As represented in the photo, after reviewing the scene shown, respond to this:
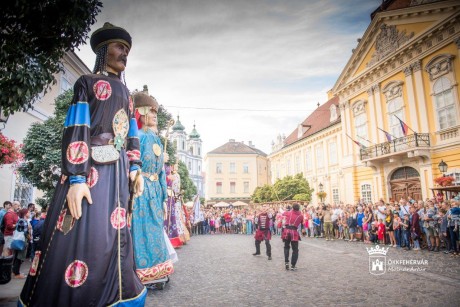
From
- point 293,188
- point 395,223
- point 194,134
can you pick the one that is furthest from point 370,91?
point 194,134

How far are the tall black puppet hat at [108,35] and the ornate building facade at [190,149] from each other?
73439mm

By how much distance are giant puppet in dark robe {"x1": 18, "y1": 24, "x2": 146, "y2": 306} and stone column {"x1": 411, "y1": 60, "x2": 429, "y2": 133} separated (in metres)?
20.8

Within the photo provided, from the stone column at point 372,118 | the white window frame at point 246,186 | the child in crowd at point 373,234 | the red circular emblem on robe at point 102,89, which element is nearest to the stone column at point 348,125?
the stone column at point 372,118

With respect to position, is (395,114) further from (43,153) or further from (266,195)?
(43,153)

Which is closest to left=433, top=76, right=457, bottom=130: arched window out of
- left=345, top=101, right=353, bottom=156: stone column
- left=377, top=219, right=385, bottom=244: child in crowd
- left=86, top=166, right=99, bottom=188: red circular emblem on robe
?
left=345, top=101, right=353, bottom=156: stone column

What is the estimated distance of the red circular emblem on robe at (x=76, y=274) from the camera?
212 centimetres

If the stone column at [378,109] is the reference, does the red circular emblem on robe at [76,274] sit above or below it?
below

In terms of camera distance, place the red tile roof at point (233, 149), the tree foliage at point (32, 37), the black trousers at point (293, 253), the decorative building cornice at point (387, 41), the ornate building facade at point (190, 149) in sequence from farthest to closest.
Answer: the ornate building facade at point (190, 149) < the red tile roof at point (233, 149) < the decorative building cornice at point (387, 41) < the black trousers at point (293, 253) < the tree foliage at point (32, 37)

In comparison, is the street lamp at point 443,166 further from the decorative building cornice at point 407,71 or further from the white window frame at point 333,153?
the white window frame at point 333,153

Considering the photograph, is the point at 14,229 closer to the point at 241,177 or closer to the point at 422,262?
the point at 422,262

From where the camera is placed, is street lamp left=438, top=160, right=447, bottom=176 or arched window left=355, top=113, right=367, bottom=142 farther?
arched window left=355, top=113, right=367, bottom=142

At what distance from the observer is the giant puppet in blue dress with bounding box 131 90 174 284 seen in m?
4.12

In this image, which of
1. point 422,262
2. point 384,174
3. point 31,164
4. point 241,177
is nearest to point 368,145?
point 384,174

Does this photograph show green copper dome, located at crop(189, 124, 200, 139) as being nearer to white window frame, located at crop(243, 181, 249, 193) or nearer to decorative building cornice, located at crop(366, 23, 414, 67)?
white window frame, located at crop(243, 181, 249, 193)
